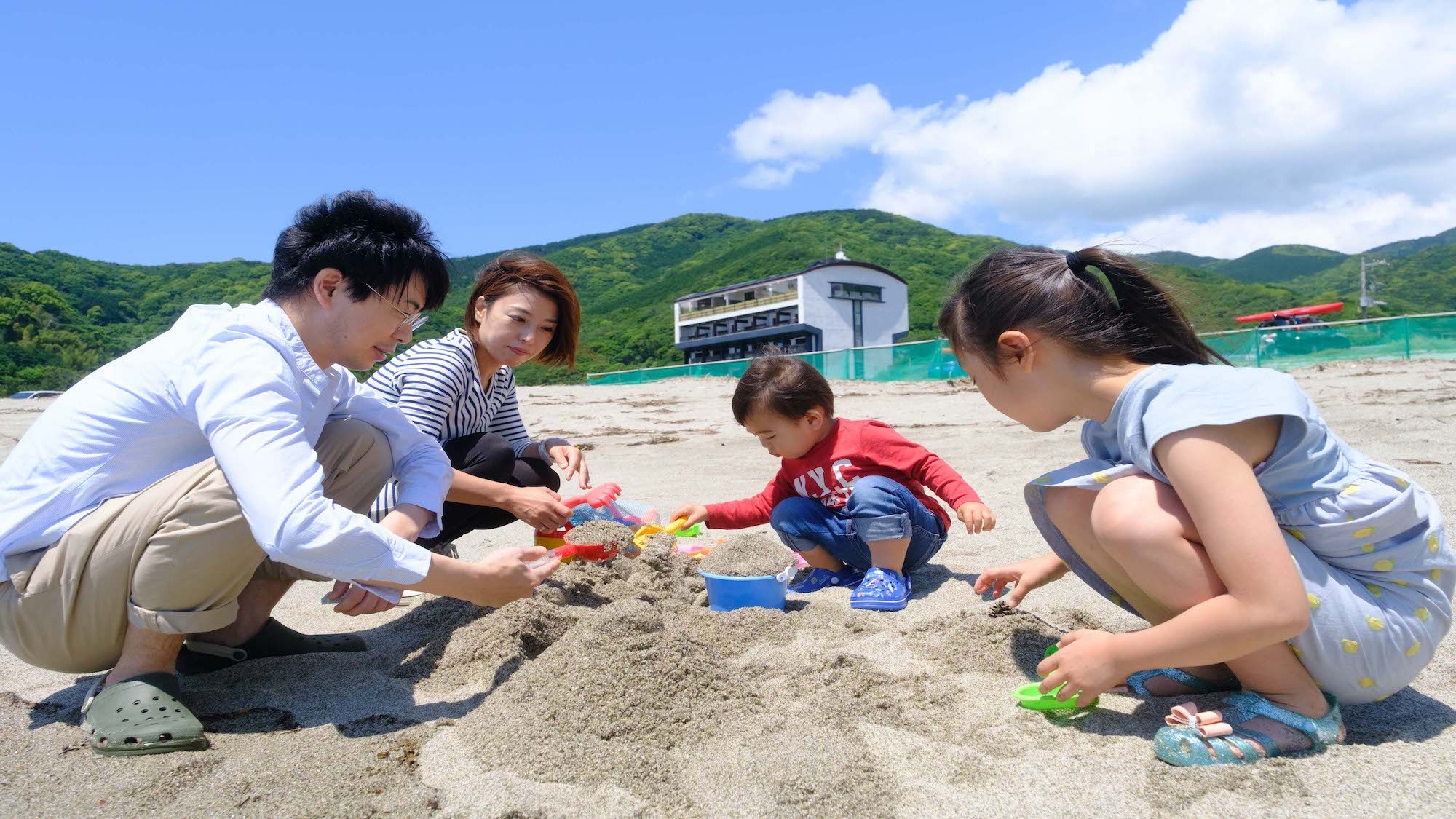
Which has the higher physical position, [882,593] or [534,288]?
[534,288]

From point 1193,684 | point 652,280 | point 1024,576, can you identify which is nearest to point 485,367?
point 1024,576

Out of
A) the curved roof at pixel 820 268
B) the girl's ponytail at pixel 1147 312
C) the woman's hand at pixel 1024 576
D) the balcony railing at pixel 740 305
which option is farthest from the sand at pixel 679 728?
the curved roof at pixel 820 268

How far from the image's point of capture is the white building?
186ft

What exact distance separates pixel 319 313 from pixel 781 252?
75.1 m

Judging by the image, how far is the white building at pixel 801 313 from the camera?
2235 inches

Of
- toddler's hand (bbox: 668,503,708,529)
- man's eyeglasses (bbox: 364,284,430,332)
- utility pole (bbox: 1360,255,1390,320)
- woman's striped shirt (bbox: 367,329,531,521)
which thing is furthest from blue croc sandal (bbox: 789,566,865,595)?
utility pole (bbox: 1360,255,1390,320)

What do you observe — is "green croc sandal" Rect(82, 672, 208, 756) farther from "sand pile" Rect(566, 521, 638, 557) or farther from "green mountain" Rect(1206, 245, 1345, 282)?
"green mountain" Rect(1206, 245, 1345, 282)

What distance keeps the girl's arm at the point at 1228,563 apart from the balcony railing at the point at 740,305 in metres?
55.5

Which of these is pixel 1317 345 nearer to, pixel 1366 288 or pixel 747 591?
pixel 747 591

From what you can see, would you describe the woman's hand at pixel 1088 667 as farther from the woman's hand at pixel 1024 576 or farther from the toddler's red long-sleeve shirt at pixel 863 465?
the toddler's red long-sleeve shirt at pixel 863 465

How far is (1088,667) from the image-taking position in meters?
1.48

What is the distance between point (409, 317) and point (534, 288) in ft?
2.93

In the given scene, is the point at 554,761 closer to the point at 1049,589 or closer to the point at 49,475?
the point at 49,475

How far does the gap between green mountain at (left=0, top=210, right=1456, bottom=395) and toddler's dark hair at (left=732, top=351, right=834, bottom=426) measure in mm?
620
